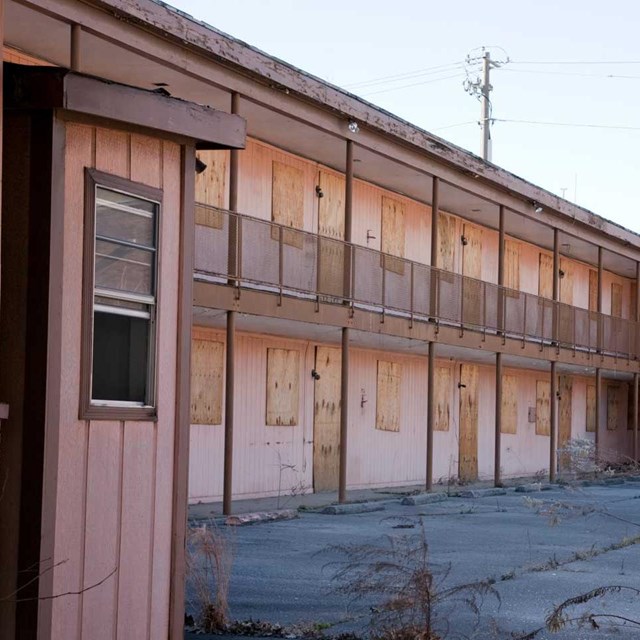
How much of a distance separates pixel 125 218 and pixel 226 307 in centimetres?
1108

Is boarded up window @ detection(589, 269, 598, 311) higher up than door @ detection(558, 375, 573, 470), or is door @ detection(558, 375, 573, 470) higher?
boarded up window @ detection(589, 269, 598, 311)

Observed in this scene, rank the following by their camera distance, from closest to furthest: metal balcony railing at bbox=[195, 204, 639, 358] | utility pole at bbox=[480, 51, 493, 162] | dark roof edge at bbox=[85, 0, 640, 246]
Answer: dark roof edge at bbox=[85, 0, 640, 246], metal balcony railing at bbox=[195, 204, 639, 358], utility pole at bbox=[480, 51, 493, 162]

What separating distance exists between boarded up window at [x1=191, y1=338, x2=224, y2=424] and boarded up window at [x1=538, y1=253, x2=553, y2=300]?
15.0 metres

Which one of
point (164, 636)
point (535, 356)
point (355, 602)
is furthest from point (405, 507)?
point (164, 636)

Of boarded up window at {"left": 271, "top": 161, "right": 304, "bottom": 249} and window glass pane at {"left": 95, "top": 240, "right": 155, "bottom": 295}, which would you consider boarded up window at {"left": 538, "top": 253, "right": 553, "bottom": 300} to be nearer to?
boarded up window at {"left": 271, "top": 161, "right": 304, "bottom": 249}

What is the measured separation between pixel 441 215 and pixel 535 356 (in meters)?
3.71

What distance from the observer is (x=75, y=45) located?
50.2 feet

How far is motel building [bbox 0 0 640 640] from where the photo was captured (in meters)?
6.56

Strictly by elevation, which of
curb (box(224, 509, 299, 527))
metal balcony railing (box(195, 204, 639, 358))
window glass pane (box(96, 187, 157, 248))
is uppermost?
metal balcony railing (box(195, 204, 639, 358))

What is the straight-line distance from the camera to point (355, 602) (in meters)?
10.8

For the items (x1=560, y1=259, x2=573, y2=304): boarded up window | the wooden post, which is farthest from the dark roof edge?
(x1=560, y1=259, x2=573, y2=304): boarded up window

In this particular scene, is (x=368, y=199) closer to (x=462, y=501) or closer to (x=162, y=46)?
(x=462, y=501)

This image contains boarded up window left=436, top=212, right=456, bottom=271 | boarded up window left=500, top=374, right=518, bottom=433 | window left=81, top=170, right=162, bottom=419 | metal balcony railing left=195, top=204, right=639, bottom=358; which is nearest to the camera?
window left=81, top=170, right=162, bottom=419

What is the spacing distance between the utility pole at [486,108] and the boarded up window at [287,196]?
101 ft
